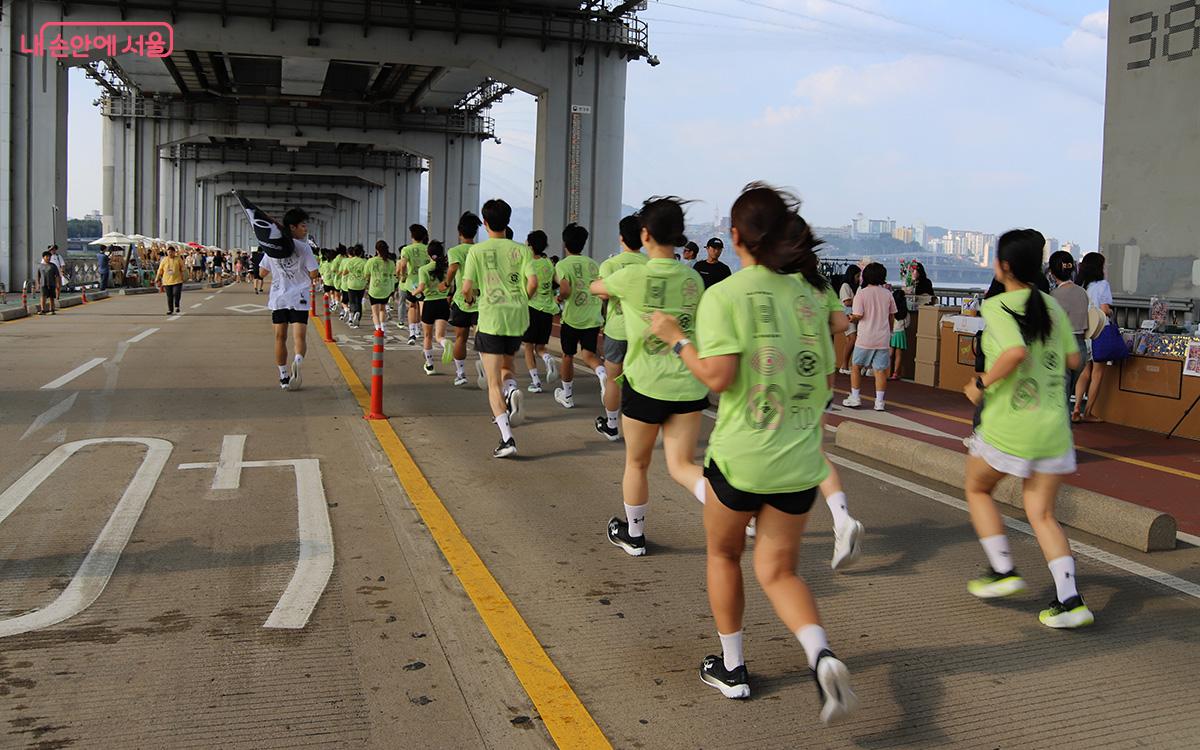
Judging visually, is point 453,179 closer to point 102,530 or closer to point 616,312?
point 616,312

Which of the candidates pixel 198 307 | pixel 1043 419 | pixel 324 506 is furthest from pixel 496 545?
pixel 198 307

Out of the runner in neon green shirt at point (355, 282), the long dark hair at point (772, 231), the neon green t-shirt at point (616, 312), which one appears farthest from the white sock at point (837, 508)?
the runner in neon green shirt at point (355, 282)

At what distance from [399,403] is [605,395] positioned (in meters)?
3.18

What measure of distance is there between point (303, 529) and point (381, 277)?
15.1 meters

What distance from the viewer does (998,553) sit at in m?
5.42

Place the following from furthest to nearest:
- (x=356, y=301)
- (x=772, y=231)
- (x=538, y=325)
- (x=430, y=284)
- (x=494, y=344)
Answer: (x=356, y=301) < (x=430, y=284) < (x=538, y=325) < (x=494, y=344) < (x=772, y=231)

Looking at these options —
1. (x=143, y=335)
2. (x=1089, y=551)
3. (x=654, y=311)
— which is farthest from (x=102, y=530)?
(x=143, y=335)

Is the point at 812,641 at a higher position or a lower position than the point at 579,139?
lower

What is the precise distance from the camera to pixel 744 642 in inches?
185

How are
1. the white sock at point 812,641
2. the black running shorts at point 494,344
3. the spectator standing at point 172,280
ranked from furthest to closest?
the spectator standing at point 172,280
the black running shorts at point 494,344
the white sock at point 812,641

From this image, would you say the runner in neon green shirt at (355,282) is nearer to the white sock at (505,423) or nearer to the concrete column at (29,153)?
the concrete column at (29,153)

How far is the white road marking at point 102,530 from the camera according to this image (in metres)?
4.80

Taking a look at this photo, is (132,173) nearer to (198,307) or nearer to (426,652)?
(198,307)

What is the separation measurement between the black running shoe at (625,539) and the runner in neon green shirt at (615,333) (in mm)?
1572
